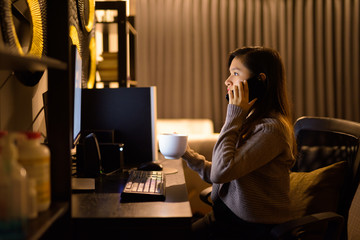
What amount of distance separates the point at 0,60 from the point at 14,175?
0.71ft

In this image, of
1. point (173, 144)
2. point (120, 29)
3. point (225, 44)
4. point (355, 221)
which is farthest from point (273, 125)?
point (225, 44)

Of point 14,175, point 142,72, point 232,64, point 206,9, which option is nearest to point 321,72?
point 206,9

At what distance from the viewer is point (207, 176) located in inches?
61.7

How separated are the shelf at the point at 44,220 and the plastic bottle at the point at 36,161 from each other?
0.10ft

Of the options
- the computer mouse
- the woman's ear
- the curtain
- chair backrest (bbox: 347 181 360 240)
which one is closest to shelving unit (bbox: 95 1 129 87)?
the computer mouse

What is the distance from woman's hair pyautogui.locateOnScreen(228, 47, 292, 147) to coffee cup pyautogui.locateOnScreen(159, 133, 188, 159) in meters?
0.24

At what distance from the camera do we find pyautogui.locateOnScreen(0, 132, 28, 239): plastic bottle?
646 millimetres

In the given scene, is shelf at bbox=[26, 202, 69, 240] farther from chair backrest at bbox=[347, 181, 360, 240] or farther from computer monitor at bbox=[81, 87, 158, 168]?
chair backrest at bbox=[347, 181, 360, 240]

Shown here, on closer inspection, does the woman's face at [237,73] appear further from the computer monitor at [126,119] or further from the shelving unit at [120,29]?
the shelving unit at [120,29]

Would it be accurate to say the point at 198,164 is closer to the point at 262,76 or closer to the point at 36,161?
the point at 262,76

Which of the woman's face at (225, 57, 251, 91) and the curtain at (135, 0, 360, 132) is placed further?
the curtain at (135, 0, 360, 132)

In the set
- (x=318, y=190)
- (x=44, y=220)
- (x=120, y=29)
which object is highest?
(x=120, y=29)

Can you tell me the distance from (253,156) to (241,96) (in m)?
0.24

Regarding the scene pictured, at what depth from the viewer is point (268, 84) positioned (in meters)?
1.38
